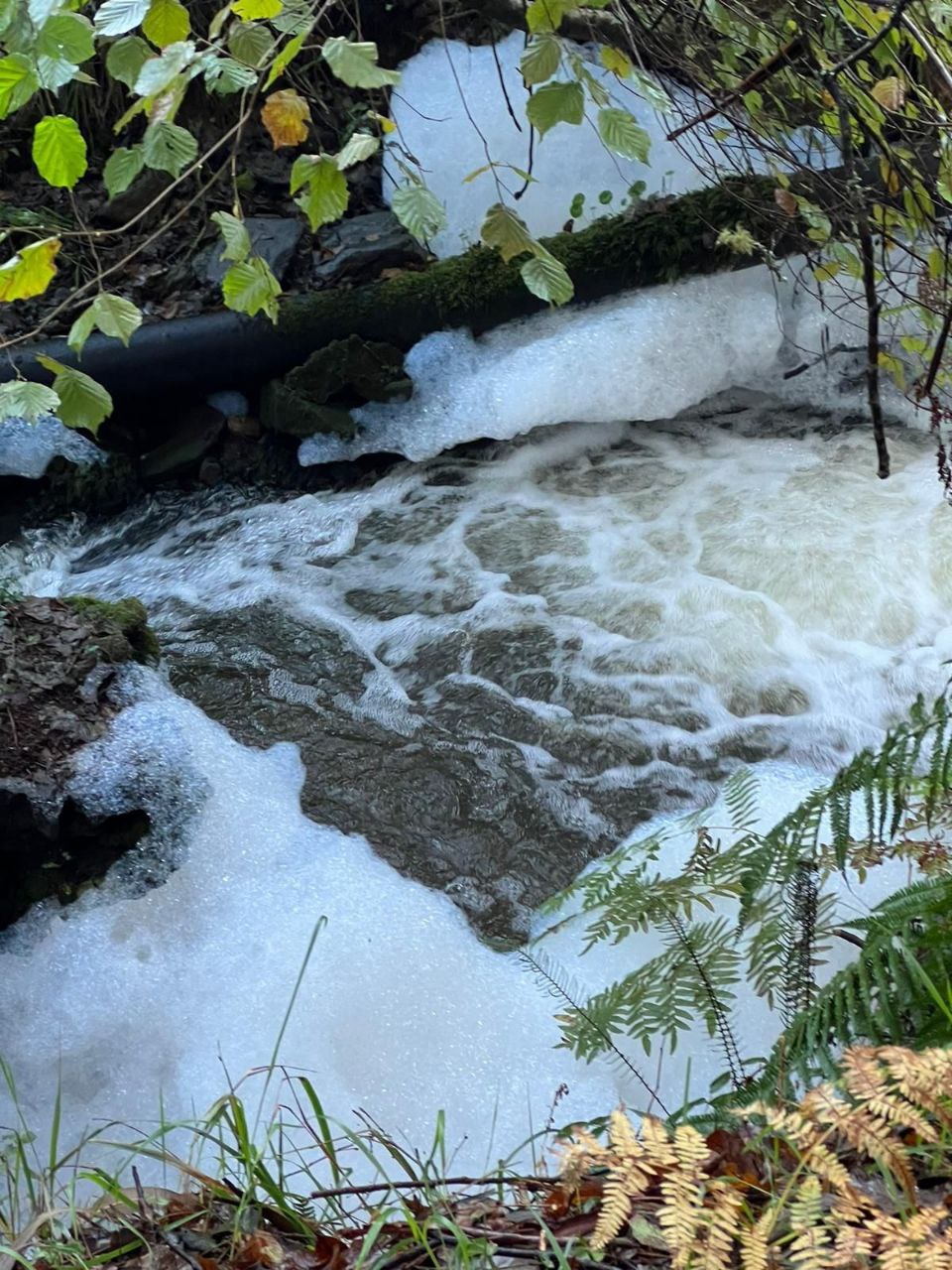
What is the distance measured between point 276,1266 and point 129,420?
4.69m

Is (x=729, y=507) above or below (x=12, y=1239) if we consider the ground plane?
above

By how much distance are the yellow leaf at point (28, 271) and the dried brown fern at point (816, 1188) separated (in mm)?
1383

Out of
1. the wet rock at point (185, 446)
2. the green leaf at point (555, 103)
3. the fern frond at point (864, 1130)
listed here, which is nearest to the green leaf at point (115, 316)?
the green leaf at point (555, 103)

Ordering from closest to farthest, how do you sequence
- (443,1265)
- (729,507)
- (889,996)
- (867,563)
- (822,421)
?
(443,1265)
(889,996)
(867,563)
(729,507)
(822,421)

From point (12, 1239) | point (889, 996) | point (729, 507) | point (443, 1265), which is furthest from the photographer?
point (729, 507)

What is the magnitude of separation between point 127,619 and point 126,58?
7.64ft

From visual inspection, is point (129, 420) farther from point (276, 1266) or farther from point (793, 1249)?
point (793, 1249)

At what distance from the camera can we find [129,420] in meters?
5.48

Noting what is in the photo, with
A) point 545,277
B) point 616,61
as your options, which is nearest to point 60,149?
point 545,277

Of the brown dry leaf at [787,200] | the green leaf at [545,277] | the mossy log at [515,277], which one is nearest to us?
the green leaf at [545,277]

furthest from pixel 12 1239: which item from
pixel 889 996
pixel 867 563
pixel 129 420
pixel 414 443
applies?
pixel 129 420

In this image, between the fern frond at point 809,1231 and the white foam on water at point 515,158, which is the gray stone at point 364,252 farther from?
the fern frond at point 809,1231

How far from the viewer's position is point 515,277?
199 inches

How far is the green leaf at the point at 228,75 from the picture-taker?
158 cm
